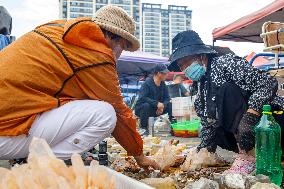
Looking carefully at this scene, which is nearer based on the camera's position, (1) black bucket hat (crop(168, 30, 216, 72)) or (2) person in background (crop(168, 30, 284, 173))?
(2) person in background (crop(168, 30, 284, 173))

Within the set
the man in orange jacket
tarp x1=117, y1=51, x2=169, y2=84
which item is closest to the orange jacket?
the man in orange jacket

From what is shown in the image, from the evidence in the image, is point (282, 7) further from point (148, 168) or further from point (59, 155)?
point (59, 155)

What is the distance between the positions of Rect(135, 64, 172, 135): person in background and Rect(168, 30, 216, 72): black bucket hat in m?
4.83

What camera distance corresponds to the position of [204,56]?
3391mm

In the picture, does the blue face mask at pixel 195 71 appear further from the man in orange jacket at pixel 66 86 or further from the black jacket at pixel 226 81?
the man in orange jacket at pixel 66 86

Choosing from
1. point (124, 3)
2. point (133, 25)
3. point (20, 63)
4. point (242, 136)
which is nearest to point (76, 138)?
point (20, 63)

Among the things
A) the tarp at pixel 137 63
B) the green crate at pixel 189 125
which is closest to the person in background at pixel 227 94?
the green crate at pixel 189 125

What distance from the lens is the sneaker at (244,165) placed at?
2991 millimetres

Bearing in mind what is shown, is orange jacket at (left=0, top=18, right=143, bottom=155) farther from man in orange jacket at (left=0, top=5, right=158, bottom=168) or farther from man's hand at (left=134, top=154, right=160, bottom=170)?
man's hand at (left=134, top=154, right=160, bottom=170)

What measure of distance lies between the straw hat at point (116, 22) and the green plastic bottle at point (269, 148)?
3.89 ft

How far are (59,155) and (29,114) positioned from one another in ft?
1.34

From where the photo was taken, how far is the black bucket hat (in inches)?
132

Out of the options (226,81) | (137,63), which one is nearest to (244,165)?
Answer: (226,81)

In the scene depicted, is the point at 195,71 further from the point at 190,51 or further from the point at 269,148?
the point at 269,148
